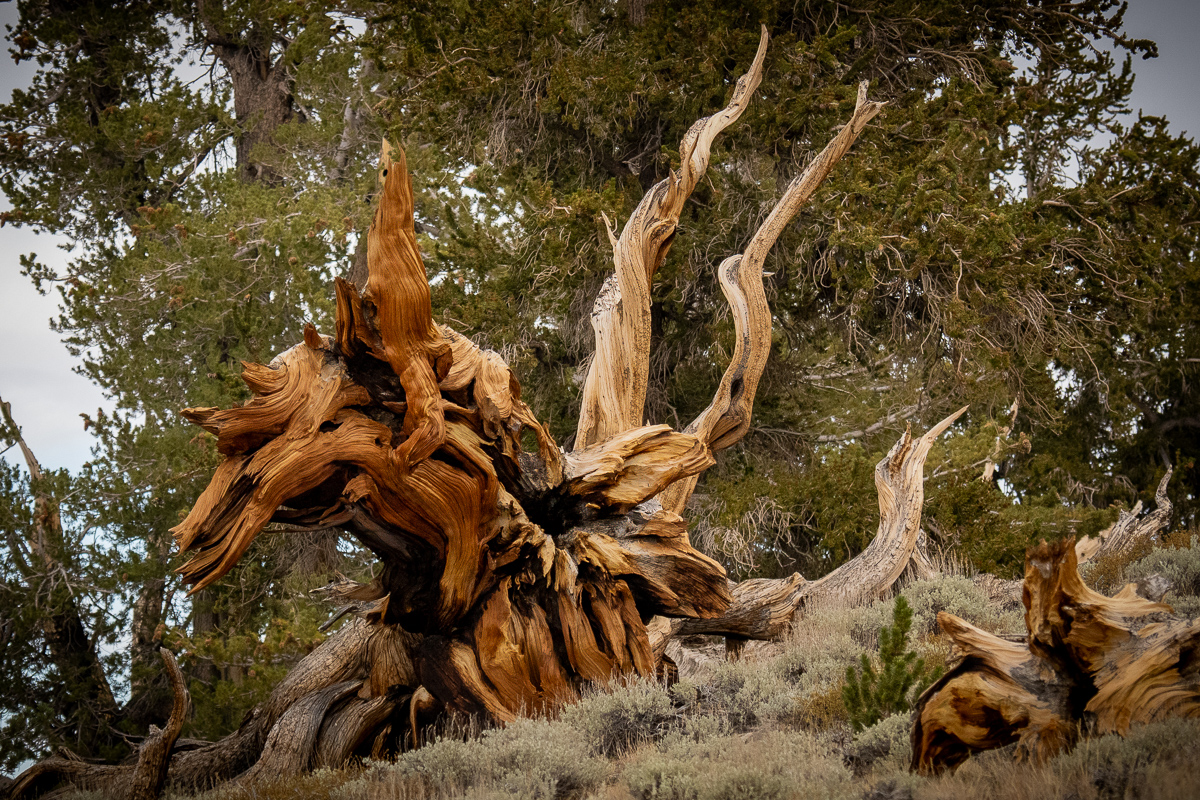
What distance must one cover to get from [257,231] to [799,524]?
308 inches

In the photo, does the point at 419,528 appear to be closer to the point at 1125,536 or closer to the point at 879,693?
the point at 879,693

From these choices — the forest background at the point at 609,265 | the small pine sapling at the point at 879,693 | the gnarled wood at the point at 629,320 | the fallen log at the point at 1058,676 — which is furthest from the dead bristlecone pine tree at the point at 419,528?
the forest background at the point at 609,265

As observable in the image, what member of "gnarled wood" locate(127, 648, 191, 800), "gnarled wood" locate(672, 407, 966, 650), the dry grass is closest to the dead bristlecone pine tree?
"gnarled wood" locate(127, 648, 191, 800)

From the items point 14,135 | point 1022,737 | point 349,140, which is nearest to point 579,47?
point 349,140

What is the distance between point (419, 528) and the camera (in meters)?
5.34

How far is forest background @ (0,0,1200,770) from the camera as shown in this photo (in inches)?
387

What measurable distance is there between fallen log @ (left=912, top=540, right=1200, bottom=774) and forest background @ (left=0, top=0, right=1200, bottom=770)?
19.2ft

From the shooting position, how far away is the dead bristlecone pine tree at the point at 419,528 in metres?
4.86

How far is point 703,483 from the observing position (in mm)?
11523

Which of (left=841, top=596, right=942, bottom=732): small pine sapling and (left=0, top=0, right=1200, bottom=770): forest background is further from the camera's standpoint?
(left=0, top=0, right=1200, bottom=770): forest background

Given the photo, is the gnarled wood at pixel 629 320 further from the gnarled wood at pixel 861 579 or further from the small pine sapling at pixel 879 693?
the small pine sapling at pixel 879 693

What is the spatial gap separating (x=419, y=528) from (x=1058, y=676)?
3.30 m

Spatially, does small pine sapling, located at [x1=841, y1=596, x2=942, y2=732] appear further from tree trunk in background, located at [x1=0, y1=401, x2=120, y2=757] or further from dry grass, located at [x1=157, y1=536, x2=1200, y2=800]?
tree trunk in background, located at [x1=0, y1=401, x2=120, y2=757]

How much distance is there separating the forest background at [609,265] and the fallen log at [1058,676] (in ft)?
19.2
